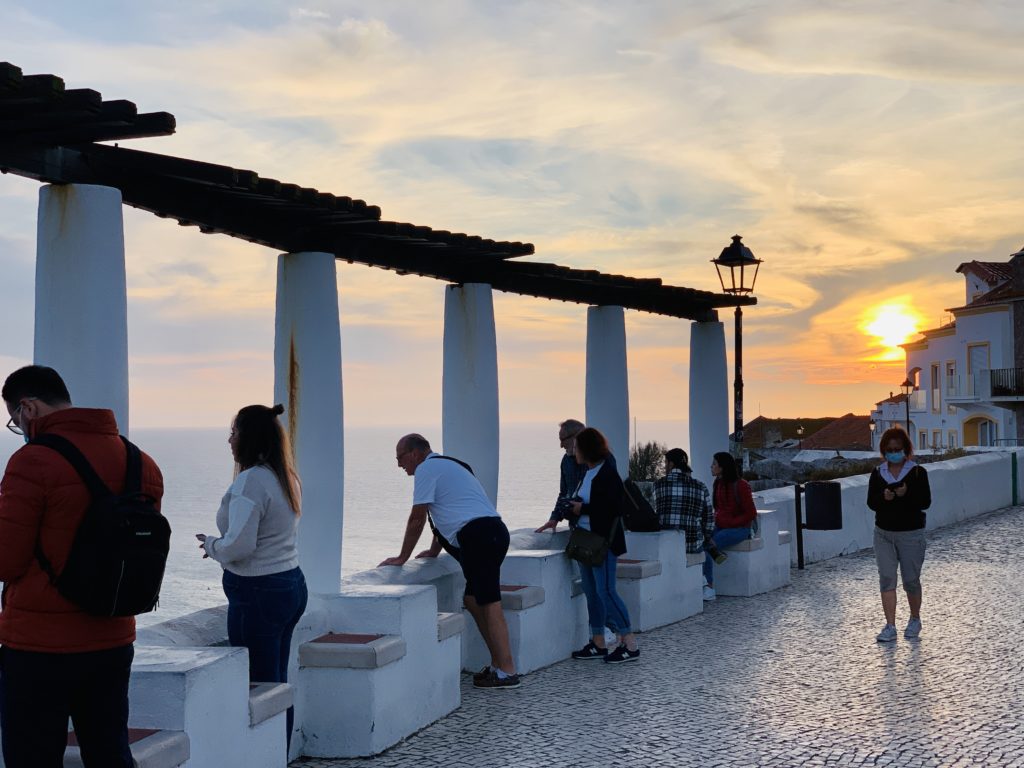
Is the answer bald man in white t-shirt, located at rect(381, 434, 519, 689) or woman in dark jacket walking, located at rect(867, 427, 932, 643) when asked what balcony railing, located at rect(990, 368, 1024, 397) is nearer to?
woman in dark jacket walking, located at rect(867, 427, 932, 643)

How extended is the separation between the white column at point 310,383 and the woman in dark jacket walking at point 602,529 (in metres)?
2.19

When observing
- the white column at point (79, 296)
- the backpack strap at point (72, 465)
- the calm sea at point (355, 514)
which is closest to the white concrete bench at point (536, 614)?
the white column at point (79, 296)

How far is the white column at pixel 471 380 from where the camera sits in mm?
10227

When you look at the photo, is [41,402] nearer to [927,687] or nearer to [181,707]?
[181,707]

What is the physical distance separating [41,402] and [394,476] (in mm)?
180652

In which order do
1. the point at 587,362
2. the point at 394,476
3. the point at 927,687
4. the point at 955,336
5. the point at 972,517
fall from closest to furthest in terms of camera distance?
the point at 927,687 < the point at 587,362 < the point at 972,517 < the point at 955,336 < the point at 394,476

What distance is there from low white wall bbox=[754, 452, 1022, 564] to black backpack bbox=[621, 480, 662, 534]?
14.8 feet

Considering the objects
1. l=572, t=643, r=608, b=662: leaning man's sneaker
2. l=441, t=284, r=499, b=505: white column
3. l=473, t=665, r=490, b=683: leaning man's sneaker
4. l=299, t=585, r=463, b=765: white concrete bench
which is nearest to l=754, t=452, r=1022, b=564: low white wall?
l=441, t=284, r=499, b=505: white column

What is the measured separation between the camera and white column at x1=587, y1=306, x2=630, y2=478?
12.6m

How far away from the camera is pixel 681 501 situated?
1182cm

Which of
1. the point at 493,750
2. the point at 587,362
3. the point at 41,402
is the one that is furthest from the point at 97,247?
the point at 587,362

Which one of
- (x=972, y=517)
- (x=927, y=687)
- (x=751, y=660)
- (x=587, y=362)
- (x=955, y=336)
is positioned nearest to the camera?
(x=927, y=687)

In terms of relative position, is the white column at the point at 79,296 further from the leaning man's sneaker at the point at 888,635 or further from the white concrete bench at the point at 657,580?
the leaning man's sneaker at the point at 888,635

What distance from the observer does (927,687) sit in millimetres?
8391
